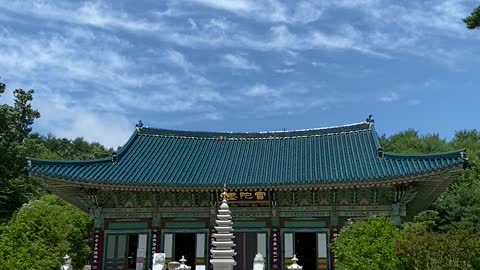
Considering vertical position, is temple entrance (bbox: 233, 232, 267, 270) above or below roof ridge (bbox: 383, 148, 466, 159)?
below

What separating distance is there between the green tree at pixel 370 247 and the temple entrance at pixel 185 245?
25.6 feet

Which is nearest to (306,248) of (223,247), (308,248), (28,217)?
(308,248)

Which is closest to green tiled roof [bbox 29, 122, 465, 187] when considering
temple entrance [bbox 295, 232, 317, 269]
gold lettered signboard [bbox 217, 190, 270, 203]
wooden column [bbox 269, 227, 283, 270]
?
gold lettered signboard [bbox 217, 190, 270, 203]

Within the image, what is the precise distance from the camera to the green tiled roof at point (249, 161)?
2172cm

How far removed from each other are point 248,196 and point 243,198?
29 centimetres

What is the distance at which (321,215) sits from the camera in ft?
74.2

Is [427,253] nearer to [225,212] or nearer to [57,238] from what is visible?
[225,212]

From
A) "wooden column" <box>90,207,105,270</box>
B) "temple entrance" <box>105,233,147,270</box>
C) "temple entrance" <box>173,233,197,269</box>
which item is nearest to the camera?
"wooden column" <box>90,207,105,270</box>

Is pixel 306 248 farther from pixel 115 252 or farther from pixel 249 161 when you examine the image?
pixel 115 252

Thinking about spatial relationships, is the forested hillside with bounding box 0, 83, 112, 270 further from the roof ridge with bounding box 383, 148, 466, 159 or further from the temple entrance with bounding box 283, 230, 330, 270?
the roof ridge with bounding box 383, 148, 466, 159

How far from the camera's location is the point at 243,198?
22750 millimetres

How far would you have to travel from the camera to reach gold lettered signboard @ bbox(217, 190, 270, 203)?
22375 mm

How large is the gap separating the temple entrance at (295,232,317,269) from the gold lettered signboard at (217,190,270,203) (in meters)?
2.30

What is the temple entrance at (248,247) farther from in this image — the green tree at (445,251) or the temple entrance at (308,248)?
the green tree at (445,251)
